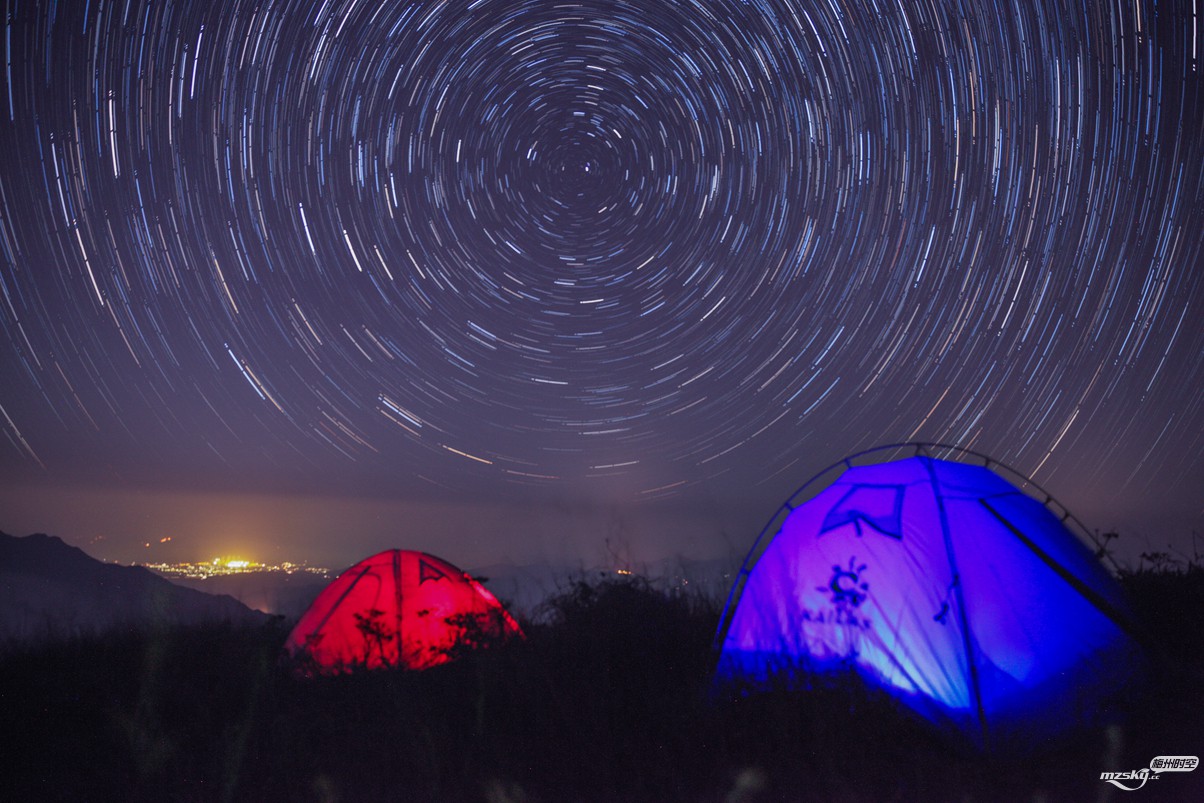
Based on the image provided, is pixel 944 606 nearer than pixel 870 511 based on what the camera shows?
Yes

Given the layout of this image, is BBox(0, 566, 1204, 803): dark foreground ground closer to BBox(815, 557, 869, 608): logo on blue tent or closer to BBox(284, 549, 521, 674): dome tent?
BBox(815, 557, 869, 608): logo on blue tent

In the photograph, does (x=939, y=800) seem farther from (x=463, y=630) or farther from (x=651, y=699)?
(x=463, y=630)

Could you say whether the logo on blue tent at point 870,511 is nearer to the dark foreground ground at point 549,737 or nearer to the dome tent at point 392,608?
the dark foreground ground at point 549,737

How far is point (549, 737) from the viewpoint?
16.2 feet

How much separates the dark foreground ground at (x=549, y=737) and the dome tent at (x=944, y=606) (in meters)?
0.28

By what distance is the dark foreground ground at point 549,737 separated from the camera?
4316 mm

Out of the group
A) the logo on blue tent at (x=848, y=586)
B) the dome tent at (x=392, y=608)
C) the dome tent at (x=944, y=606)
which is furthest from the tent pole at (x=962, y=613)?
the dome tent at (x=392, y=608)

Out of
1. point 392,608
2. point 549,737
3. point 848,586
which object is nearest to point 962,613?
point 848,586

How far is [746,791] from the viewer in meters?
4.16

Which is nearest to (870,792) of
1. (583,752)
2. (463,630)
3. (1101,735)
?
(583,752)

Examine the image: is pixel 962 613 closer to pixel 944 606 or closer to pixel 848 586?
pixel 944 606

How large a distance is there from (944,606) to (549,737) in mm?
3069

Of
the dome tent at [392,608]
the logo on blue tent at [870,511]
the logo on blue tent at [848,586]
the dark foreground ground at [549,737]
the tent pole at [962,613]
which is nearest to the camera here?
the dark foreground ground at [549,737]

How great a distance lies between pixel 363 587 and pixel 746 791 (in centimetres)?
618
